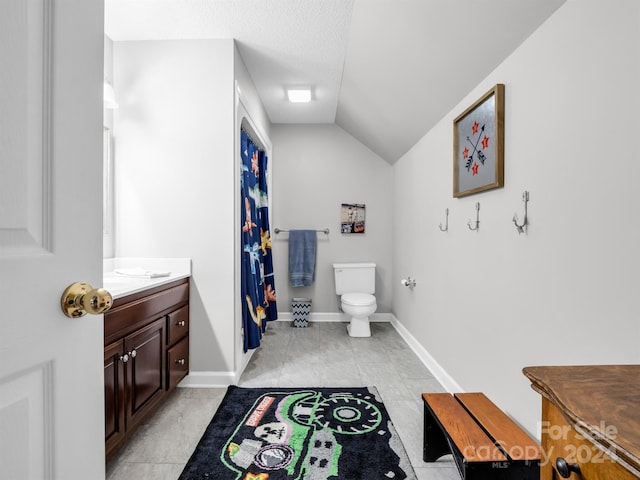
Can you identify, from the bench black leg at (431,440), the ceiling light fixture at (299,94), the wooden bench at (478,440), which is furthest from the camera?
the ceiling light fixture at (299,94)

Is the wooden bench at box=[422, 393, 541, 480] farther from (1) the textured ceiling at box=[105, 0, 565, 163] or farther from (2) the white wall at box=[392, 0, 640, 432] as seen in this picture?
(1) the textured ceiling at box=[105, 0, 565, 163]

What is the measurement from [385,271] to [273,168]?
5.90 feet

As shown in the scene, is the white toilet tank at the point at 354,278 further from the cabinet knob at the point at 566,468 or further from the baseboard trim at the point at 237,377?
the cabinet knob at the point at 566,468

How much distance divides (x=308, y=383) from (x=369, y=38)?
2320 millimetres

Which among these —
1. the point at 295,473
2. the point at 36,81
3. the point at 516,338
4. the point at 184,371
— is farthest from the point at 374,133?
the point at 36,81

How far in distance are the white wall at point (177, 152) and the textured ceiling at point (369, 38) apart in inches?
6.3

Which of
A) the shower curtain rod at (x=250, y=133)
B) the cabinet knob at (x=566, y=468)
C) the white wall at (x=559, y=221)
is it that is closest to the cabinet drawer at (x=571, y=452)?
the cabinet knob at (x=566, y=468)

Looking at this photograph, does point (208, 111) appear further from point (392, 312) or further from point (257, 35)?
point (392, 312)

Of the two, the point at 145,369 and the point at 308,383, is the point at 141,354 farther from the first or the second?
the point at 308,383

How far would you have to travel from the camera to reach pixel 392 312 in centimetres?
398

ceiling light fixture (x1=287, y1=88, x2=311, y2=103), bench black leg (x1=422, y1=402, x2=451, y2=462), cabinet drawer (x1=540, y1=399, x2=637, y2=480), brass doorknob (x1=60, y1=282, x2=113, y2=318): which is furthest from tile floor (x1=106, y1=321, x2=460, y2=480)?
ceiling light fixture (x1=287, y1=88, x2=311, y2=103)

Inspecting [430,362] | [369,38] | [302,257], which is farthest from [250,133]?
[430,362]

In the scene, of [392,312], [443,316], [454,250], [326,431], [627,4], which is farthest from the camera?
[392,312]

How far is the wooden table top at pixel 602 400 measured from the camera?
487mm
